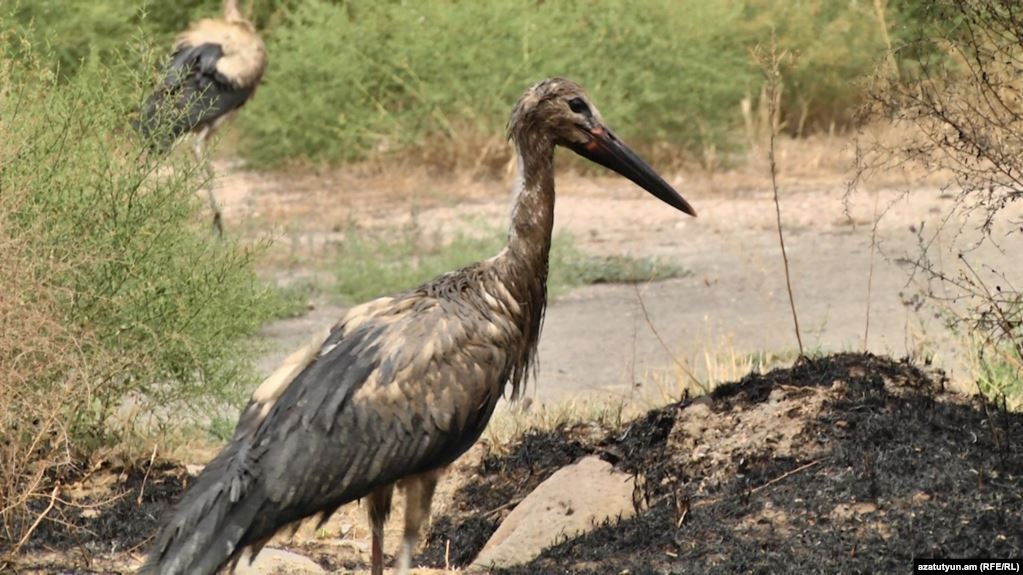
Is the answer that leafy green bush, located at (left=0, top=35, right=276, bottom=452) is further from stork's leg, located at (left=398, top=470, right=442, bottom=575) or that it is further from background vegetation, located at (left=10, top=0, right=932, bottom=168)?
background vegetation, located at (left=10, top=0, right=932, bottom=168)

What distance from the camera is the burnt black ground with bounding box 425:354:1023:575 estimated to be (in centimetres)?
498

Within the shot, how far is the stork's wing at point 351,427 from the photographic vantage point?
4.65 meters

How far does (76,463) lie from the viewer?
643 centimetres

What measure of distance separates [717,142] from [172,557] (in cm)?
1075

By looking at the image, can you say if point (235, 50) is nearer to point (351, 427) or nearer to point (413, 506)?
point (413, 506)

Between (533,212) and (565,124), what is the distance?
336 mm

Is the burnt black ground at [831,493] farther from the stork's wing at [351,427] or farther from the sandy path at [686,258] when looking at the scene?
the sandy path at [686,258]

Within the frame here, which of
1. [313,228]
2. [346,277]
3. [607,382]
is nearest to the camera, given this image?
[607,382]

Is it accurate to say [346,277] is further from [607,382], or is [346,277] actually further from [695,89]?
[695,89]

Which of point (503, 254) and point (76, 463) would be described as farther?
point (76, 463)

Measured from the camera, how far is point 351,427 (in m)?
4.88

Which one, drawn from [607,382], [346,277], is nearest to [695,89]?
[346,277]

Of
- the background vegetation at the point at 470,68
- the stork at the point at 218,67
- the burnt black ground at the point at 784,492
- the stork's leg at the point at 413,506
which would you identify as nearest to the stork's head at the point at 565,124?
→ the burnt black ground at the point at 784,492

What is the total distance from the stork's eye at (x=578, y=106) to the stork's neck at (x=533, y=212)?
190 mm
